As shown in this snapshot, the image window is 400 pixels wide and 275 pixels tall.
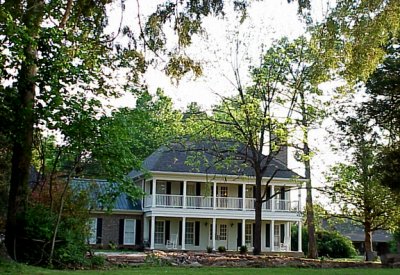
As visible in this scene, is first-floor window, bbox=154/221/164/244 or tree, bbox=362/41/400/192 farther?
first-floor window, bbox=154/221/164/244

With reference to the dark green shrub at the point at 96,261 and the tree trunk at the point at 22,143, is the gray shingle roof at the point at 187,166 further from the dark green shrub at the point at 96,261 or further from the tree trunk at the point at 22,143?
the tree trunk at the point at 22,143

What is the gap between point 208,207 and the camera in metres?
36.4

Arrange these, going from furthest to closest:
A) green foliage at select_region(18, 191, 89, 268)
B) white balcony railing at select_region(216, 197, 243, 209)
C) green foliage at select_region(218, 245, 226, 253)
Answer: white balcony railing at select_region(216, 197, 243, 209)
green foliage at select_region(218, 245, 226, 253)
green foliage at select_region(18, 191, 89, 268)

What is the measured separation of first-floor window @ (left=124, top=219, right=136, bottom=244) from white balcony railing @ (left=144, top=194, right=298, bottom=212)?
4.77 ft

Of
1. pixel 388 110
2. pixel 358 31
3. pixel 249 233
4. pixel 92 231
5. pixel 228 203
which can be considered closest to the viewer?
pixel 358 31

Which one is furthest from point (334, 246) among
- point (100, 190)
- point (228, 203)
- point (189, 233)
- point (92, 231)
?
point (100, 190)

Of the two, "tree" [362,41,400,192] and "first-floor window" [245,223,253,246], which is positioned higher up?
"tree" [362,41,400,192]

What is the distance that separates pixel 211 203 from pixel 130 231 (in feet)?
18.3

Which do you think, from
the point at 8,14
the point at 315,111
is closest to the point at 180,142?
the point at 315,111

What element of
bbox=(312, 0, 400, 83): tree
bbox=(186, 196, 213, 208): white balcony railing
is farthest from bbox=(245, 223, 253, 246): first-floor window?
bbox=(312, 0, 400, 83): tree

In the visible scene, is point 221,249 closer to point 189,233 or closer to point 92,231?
point 189,233

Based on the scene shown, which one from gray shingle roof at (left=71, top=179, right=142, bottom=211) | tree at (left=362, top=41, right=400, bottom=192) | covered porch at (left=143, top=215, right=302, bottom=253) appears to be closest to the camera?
gray shingle roof at (left=71, top=179, right=142, bottom=211)

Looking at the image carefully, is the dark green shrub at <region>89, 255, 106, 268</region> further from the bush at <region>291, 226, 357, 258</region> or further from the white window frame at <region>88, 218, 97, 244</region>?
the bush at <region>291, 226, 357, 258</region>

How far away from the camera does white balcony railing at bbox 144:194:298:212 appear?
3581 centimetres
